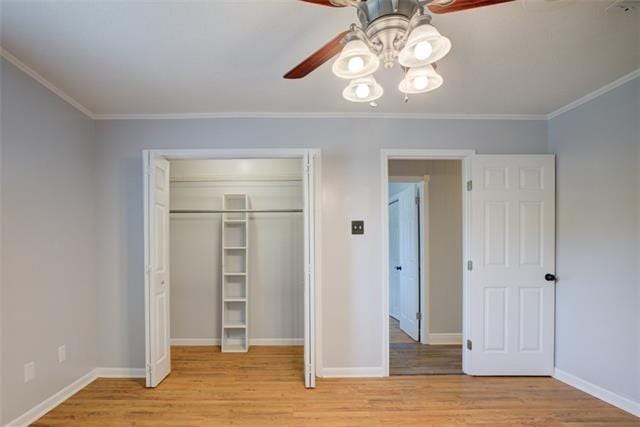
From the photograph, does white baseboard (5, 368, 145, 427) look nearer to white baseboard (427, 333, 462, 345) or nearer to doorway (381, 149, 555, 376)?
doorway (381, 149, 555, 376)

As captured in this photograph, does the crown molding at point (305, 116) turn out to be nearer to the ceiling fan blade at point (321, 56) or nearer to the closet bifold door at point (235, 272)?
the closet bifold door at point (235, 272)

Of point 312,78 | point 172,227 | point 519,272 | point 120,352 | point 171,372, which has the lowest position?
point 171,372

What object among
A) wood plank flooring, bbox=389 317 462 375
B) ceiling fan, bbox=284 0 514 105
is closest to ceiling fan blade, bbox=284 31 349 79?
ceiling fan, bbox=284 0 514 105

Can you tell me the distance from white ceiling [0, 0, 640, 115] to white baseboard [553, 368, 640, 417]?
2.39 m

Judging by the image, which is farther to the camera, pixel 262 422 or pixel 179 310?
pixel 179 310

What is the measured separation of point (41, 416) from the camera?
239cm

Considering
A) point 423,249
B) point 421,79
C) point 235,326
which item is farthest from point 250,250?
point 421,79

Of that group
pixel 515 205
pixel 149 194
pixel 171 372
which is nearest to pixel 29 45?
pixel 149 194

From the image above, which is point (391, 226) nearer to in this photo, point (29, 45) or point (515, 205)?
point (515, 205)

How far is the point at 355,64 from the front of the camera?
1385 millimetres

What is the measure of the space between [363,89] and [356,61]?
285 millimetres

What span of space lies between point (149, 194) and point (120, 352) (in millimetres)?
1525

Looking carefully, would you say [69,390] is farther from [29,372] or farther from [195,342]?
[195,342]

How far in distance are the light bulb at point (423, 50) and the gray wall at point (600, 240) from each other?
2.18 meters
